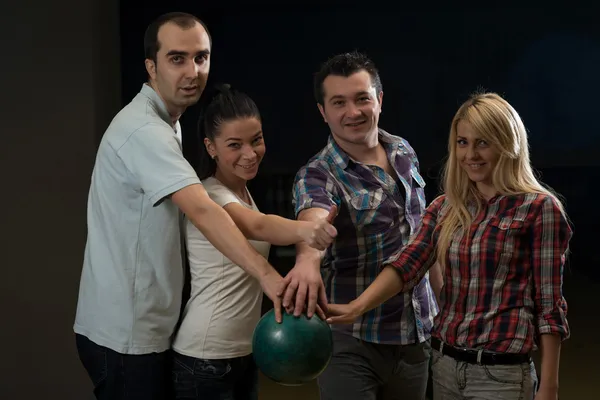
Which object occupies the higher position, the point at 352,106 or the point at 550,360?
the point at 352,106

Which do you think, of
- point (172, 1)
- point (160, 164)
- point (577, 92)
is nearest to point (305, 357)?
point (160, 164)

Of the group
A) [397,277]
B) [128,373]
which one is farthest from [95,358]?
[397,277]

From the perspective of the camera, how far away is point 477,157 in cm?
238

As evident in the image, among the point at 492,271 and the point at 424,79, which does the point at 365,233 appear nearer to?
the point at 492,271

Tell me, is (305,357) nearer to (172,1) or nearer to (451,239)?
(451,239)

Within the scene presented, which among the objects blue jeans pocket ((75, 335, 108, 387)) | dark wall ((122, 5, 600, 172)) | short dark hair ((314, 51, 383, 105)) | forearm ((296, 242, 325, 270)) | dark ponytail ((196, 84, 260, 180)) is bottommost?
blue jeans pocket ((75, 335, 108, 387))

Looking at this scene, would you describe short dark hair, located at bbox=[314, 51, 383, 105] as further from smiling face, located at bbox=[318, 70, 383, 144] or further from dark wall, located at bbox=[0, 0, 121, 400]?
dark wall, located at bbox=[0, 0, 121, 400]

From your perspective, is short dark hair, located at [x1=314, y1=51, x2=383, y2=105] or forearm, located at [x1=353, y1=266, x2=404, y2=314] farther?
short dark hair, located at [x1=314, y1=51, x2=383, y2=105]

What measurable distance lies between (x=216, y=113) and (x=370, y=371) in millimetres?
923

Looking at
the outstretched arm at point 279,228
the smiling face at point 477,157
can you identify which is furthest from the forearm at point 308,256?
the smiling face at point 477,157

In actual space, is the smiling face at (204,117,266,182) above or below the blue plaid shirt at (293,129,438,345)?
above

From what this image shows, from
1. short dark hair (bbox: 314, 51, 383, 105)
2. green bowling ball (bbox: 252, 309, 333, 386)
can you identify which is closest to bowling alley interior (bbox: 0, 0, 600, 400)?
short dark hair (bbox: 314, 51, 383, 105)

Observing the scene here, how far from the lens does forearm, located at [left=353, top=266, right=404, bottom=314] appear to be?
245 centimetres

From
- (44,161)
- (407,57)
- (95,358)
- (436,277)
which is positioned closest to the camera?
(95,358)
